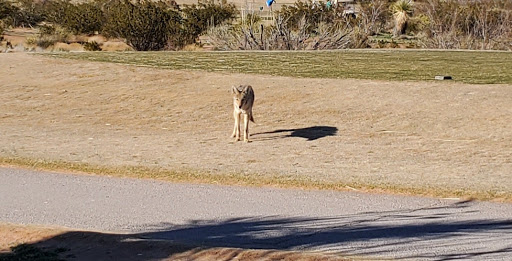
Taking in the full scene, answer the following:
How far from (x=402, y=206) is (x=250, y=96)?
234 inches

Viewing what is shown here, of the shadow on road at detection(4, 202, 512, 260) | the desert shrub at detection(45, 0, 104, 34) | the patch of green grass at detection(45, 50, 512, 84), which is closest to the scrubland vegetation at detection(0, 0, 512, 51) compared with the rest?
the desert shrub at detection(45, 0, 104, 34)

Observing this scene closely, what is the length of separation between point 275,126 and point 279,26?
1876cm

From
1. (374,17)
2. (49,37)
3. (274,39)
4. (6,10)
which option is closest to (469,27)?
(374,17)

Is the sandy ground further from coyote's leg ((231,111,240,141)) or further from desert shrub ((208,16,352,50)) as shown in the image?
desert shrub ((208,16,352,50))

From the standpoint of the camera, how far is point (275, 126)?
18.7 m

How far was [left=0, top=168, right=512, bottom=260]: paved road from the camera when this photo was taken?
911cm

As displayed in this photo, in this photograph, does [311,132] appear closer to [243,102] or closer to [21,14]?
[243,102]

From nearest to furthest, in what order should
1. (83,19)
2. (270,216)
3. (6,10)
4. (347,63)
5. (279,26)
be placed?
1. (270,216)
2. (347,63)
3. (279,26)
4. (83,19)
5. (6,10)

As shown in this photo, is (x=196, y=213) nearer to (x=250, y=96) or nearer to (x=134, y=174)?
(x=134, y=174)

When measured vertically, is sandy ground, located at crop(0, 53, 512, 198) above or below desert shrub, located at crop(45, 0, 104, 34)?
below

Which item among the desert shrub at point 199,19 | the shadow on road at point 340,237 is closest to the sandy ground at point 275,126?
the shadow on road at point 340,237

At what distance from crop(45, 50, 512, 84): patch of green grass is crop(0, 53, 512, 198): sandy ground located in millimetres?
1168

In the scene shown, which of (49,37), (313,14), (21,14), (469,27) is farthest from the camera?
(21,14)

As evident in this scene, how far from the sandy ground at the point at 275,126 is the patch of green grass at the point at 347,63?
3.83 feet
